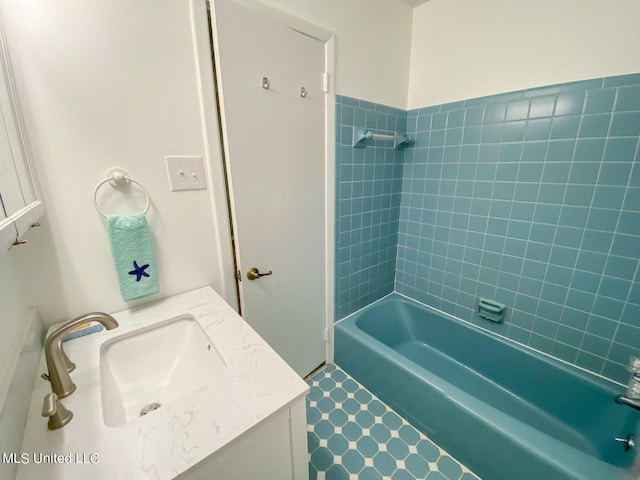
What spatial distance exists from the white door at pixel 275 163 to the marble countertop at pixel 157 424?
595mm

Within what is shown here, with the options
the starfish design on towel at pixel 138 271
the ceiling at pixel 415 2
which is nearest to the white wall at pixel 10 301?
the starfish design on towel at pixel 138 271

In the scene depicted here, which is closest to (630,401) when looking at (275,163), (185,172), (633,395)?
(633,395)

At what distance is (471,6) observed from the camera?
4.77 feet

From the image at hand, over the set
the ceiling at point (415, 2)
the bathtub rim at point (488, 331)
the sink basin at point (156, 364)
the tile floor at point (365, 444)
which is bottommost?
Result: the tile floor at point (365, 444)

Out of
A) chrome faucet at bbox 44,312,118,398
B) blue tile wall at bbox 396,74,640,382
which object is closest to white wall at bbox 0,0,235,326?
chrome faucet at bbox 44,312,118,398

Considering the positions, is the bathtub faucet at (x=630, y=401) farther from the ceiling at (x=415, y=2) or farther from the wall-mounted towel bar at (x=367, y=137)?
the ceiling at (x=415, y=2)

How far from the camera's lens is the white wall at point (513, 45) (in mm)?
1114

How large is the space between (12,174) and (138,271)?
447 millimetres

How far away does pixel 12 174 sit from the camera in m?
0.61

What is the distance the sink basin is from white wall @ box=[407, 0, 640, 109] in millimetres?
1899

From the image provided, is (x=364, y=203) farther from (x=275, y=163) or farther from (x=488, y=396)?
(x=488, y=396)

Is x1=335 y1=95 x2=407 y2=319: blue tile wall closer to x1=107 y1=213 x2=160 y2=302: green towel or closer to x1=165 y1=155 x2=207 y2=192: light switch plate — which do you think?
x1=165 y1=155 x2=207 y2=192: light switch plate

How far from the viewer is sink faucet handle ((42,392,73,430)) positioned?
1.80 feet

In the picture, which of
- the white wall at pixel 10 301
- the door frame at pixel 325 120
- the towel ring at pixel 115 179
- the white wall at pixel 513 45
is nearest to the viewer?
the white wall at pixel 10 301
